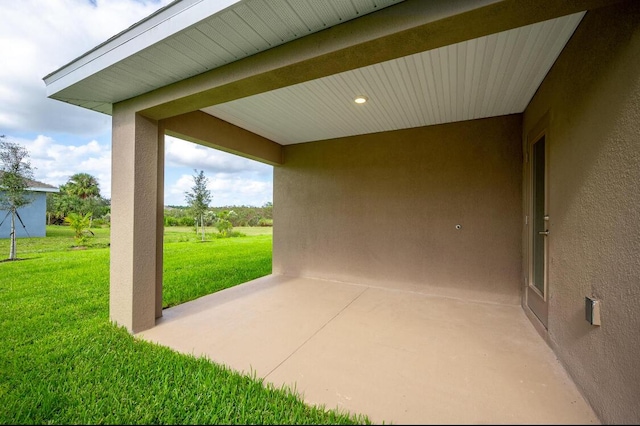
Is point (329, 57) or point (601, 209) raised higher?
point (329, 57)

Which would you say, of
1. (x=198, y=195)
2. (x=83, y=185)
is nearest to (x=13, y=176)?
(x=198, y=195)

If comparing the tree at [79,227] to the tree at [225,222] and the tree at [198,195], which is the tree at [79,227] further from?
the tree at [225,222]

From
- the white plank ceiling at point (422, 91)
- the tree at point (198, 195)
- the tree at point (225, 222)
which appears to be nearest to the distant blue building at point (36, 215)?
the tree at point (198, 195)

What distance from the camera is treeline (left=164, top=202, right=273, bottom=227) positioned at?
13.2m

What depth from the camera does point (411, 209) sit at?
4.45 metres

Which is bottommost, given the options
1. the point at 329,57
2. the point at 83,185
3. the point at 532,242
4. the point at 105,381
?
the point at 105,381

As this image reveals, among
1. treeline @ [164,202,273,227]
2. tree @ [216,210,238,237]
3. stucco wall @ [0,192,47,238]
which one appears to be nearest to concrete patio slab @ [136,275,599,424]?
treeline @ [164,202,273,227]

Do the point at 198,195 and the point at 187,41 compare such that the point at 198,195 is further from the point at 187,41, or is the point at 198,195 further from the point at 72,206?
the point at 187,41

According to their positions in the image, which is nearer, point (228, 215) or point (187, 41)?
point (187, 41)

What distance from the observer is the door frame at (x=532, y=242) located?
2631mm

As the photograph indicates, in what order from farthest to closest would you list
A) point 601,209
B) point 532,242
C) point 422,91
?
point 532,242 → point 422,91 → point 601,209

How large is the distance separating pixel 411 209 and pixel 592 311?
9.60ft

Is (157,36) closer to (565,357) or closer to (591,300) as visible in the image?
(591,300)

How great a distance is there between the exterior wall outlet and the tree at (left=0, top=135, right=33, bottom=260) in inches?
454
